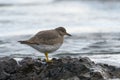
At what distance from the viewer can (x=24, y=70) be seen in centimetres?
909

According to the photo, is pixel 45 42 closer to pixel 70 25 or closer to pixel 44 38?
pixel 44 38

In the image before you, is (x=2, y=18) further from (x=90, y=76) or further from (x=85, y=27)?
(x=90, y=76)

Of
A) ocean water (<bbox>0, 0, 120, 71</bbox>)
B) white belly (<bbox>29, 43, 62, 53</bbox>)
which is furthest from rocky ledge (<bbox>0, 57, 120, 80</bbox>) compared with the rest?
ocean water (<bbox>0, 0, 120, 71</bbox>)

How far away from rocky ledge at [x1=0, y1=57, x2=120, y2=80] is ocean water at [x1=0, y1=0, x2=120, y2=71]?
3.88 feet

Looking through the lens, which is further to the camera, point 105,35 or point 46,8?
point 46,8

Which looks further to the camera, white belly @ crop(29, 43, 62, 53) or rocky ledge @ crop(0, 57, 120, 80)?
white belly @ crop(29, 43, 62, 53)

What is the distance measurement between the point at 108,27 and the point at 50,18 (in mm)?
2976

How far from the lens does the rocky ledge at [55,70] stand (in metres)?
8.71

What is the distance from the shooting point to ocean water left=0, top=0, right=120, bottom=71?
12844mm

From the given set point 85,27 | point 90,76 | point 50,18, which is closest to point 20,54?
point 90,76

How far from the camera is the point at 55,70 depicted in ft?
28.9

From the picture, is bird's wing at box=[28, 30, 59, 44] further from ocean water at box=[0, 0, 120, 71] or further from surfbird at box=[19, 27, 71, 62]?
ocean water at box=[0, 0, 120, 71]

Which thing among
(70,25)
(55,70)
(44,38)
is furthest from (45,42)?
(70,25)

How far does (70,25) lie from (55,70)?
9009 millimetres
